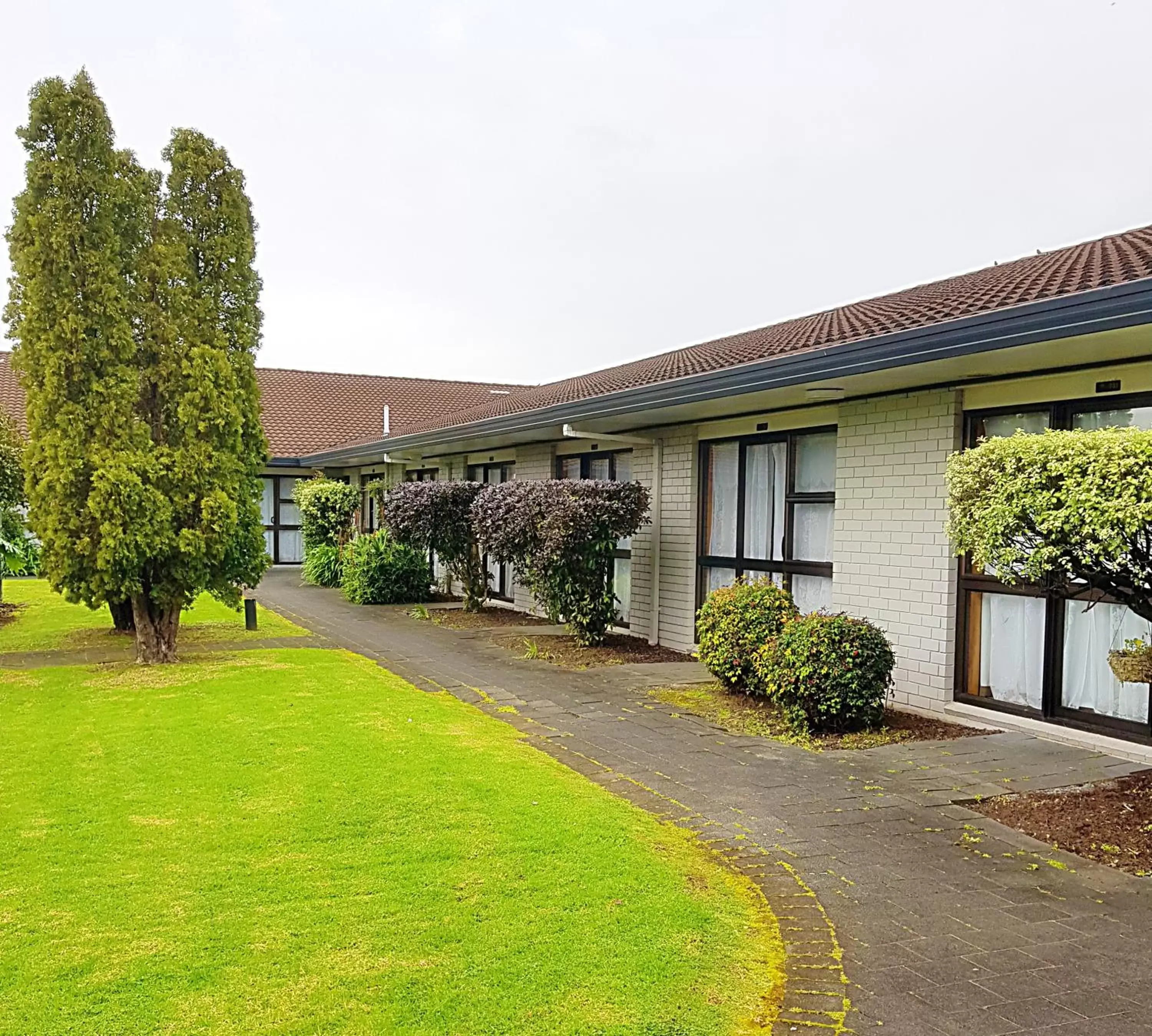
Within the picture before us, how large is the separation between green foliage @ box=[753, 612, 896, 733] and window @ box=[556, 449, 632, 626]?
16.0 ft

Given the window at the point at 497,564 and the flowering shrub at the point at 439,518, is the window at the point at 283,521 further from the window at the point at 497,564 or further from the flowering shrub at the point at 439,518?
the flowering shrub at the point at 439,518

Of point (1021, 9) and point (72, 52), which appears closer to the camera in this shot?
point (72, 52)

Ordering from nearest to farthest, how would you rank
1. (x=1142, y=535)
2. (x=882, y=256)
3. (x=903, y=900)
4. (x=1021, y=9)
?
(x=903, y=900) < (x=1142, y=535) < (x=1021, y=9) < (x=882, y=256)

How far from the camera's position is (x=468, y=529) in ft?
47.9

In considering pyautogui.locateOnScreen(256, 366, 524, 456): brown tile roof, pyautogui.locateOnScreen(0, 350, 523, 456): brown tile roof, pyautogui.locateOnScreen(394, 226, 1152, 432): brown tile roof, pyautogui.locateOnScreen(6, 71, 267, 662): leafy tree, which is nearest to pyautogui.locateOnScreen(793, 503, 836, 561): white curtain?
pyautogui.locateOnScreen(394, 226, 1152, 432): brown tile roof

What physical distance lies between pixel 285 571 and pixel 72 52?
1564 cm

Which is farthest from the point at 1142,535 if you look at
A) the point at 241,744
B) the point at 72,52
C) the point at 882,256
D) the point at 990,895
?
the point at 882,256

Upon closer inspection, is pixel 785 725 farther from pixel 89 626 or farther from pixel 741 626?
pixel 89 626

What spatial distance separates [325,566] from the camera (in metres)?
20.1

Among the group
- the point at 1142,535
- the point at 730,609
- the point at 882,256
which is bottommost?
the point at 730,609

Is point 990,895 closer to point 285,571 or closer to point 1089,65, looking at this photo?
point 1089,65

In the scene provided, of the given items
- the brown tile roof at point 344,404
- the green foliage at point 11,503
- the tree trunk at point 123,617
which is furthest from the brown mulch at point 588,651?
the brown tile roof at point 344,404

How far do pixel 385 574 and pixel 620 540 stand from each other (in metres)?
5.99

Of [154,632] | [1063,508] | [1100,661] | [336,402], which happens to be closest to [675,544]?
[1100,661]
